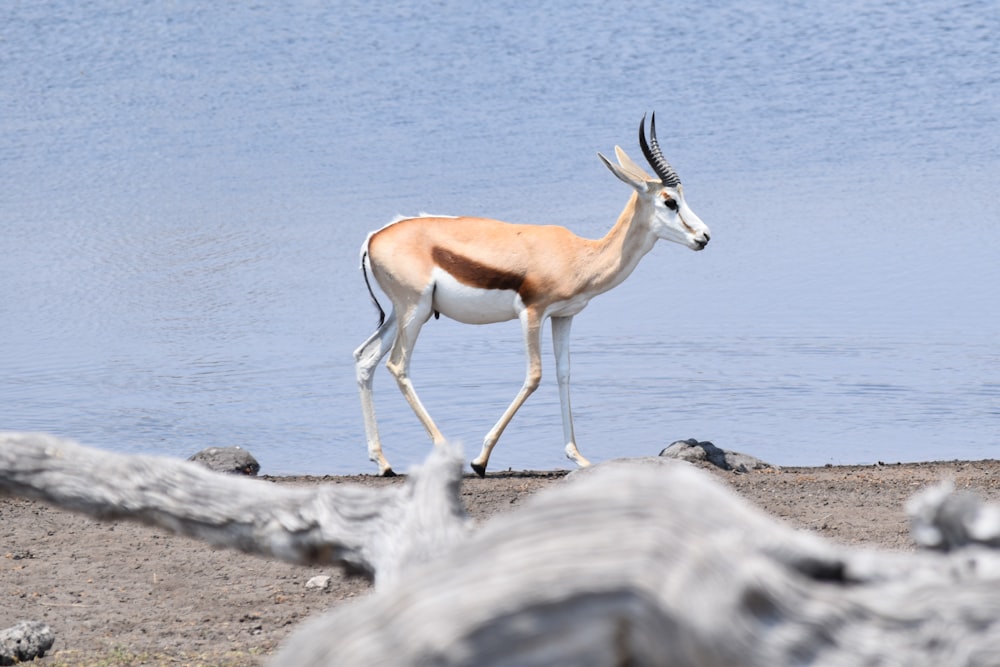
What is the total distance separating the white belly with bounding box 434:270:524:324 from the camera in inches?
356

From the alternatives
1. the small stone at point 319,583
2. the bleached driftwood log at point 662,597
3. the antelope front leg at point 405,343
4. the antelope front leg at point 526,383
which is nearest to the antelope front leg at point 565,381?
the antelope front leg at point 526,383

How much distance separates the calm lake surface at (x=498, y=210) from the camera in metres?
10.1

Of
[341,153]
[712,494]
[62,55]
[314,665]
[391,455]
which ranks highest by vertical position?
[62,55]

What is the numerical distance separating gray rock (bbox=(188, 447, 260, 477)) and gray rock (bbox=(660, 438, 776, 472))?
2185 mm

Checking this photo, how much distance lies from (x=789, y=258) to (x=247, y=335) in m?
4.91

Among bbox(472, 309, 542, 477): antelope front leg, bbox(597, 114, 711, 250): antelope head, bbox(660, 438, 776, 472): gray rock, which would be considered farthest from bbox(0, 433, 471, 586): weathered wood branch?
bbox(597, 114, 711, 250): antelope head

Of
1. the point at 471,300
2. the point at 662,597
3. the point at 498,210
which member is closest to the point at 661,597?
the point at 662,597

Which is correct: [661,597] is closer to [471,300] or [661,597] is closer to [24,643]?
[24,643]

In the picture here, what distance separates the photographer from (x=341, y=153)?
19969 millimetres

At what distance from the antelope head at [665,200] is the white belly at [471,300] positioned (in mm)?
959

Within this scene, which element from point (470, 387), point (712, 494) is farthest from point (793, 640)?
point (470, 387)

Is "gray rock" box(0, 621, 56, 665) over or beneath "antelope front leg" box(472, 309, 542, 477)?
beneath

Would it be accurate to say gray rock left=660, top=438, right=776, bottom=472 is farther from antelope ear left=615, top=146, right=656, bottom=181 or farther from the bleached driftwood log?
the bleached driftwood log

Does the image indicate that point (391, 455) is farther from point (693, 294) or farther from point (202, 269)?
point (202, 269)
